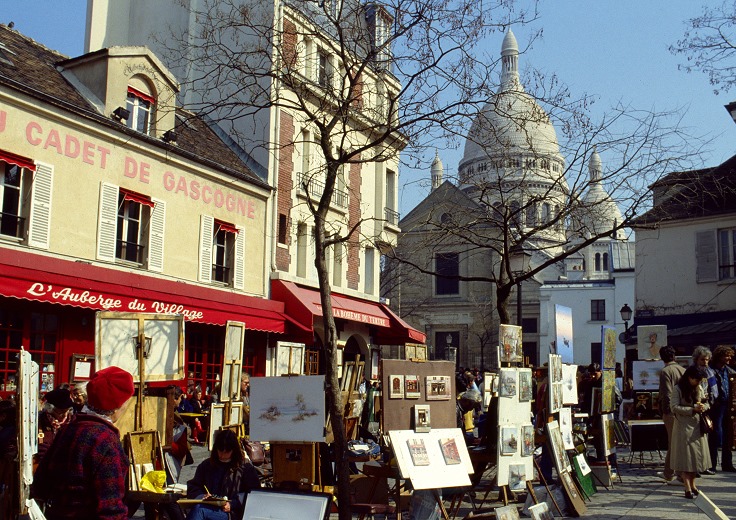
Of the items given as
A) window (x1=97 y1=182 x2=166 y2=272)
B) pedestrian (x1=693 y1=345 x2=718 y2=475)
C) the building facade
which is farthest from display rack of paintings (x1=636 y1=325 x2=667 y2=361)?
window (x1=97 y1=182 x2=166 y2=272)

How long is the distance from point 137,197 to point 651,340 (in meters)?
11.0

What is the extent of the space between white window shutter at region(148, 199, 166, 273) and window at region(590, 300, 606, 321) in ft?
140

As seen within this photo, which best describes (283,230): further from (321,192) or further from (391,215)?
(391,215)

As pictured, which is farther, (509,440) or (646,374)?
(646,374)

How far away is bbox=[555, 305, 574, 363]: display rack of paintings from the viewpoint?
1120cm

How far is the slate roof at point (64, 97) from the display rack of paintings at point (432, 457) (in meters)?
7.61

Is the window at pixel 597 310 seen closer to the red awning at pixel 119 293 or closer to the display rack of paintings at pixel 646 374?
the red awning at pixel 119 293

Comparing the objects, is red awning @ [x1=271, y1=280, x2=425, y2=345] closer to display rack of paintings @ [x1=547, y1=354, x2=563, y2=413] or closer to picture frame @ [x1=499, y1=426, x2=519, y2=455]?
display rack of paintings @ [x1=547, y1=354, x2=563, y2=413]

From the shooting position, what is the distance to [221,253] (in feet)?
68.8

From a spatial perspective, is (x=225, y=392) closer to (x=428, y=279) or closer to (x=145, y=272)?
(x=145, y=272)

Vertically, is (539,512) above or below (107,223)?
below

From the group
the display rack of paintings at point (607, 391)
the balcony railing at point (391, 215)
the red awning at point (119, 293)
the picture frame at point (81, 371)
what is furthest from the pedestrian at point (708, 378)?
the balcony railing at point (391, 215)

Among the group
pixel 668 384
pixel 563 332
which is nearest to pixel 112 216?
pixel 563 332

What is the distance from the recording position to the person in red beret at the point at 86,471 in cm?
425
